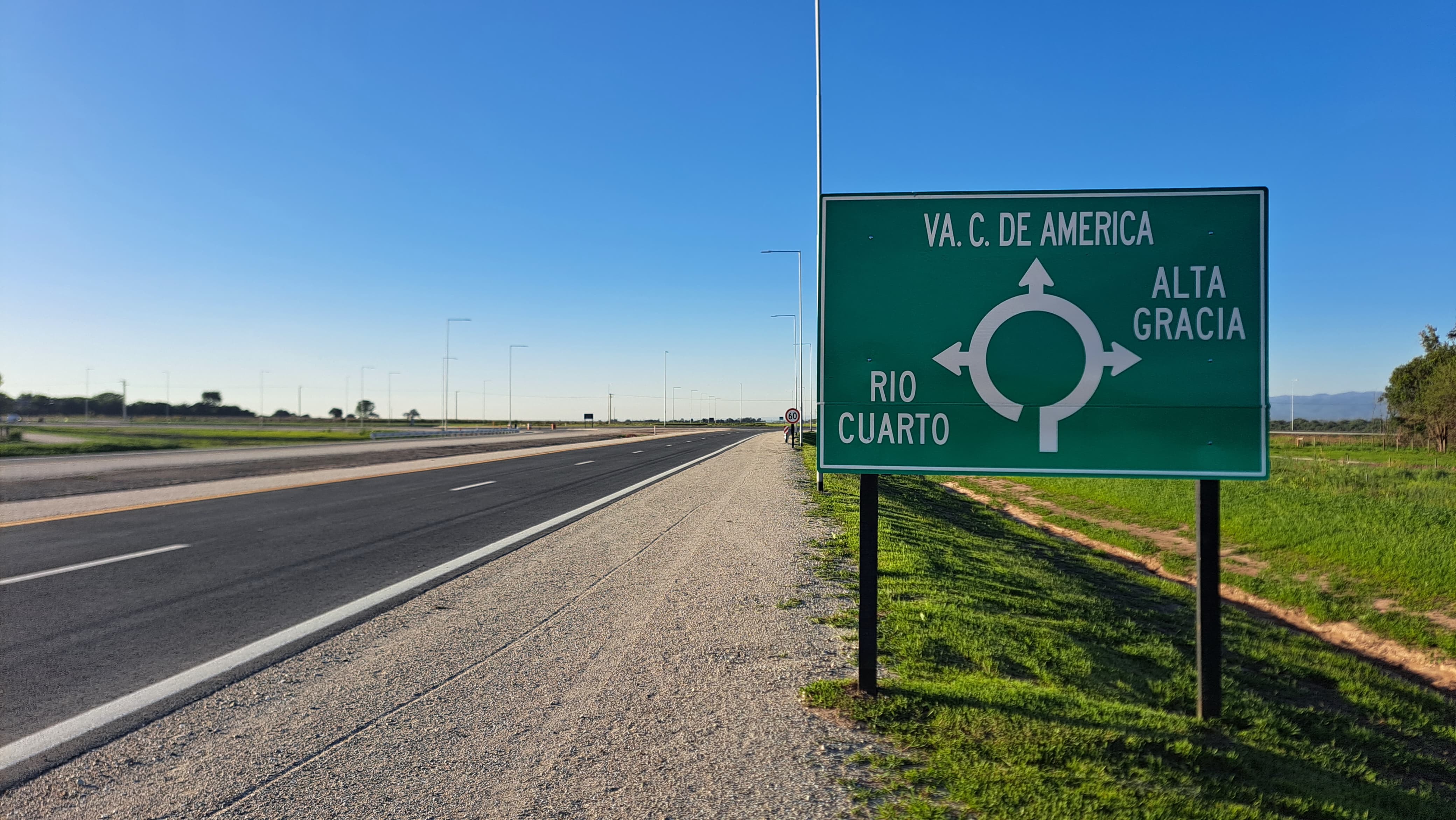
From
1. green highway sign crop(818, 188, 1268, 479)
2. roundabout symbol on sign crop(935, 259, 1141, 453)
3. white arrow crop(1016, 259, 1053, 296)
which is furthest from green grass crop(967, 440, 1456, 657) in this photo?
white arrow crop(1016, 259, 1053, 296)

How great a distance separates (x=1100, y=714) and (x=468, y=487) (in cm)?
1495

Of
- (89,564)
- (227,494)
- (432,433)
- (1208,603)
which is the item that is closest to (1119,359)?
(1208,603)

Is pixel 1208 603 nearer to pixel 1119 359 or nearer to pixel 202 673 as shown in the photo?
pixel 1119 359

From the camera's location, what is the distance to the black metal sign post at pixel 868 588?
4160mm

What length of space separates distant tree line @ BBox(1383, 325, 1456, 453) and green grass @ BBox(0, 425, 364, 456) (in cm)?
6331

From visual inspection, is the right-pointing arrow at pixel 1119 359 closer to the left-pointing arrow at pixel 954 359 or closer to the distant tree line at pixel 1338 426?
the left-pointing arrow at pixel 954 359

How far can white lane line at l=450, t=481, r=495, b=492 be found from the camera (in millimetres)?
15641

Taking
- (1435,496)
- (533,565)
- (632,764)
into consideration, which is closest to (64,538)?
(533,565)

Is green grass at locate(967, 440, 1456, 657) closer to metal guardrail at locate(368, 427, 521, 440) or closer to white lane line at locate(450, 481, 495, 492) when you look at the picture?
white lane line at locate(450, 481, 495, 492)

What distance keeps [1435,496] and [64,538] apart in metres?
26.8

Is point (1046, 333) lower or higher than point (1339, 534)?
higher

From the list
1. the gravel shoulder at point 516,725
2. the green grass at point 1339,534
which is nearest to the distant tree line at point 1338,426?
the green grass at point 1339,534

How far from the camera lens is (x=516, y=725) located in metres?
3.69

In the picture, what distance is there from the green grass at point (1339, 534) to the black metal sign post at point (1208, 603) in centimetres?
1024
